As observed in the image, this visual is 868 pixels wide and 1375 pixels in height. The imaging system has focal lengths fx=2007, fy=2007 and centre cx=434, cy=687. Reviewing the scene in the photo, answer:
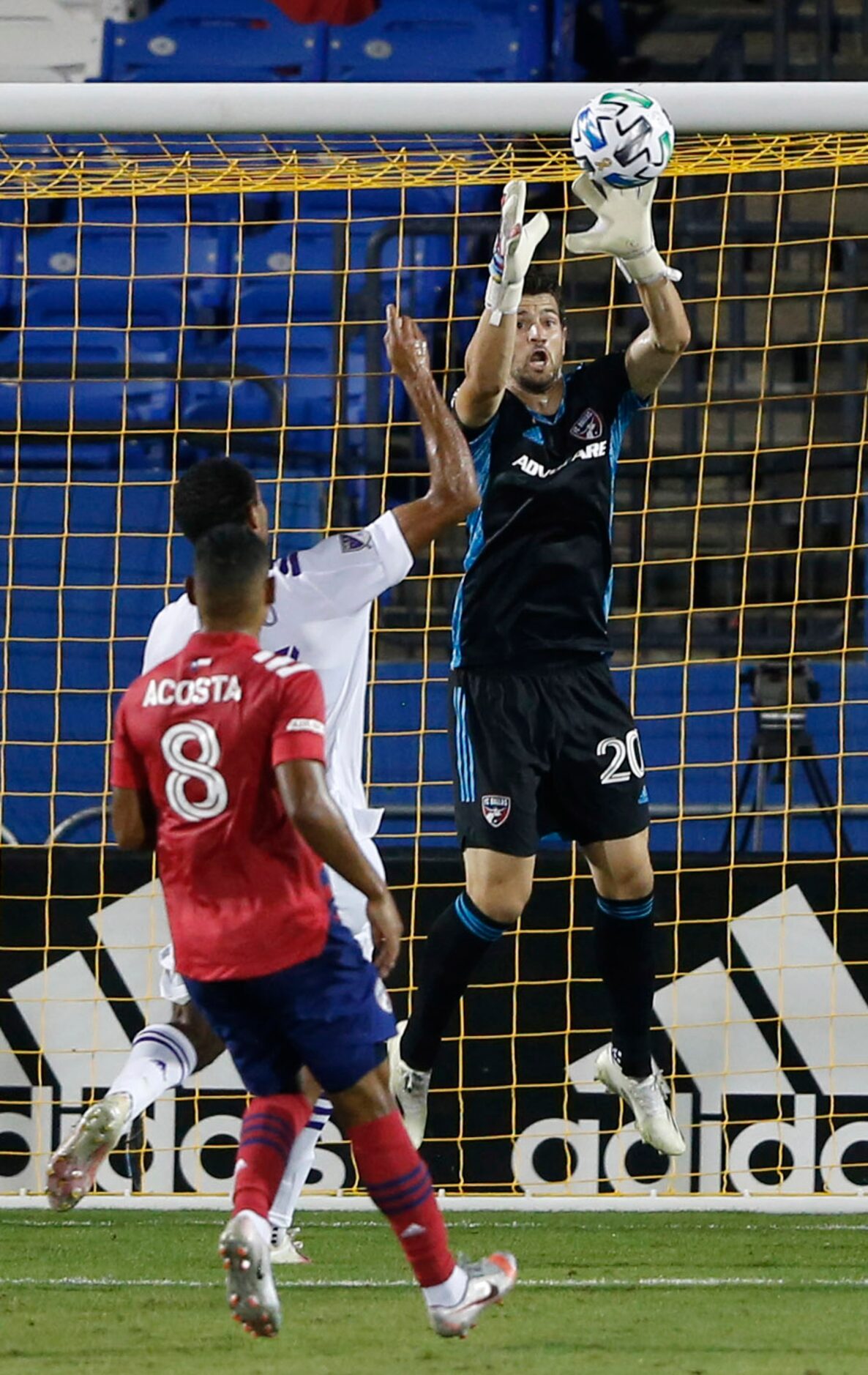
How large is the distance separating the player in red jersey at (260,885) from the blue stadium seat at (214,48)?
662cm

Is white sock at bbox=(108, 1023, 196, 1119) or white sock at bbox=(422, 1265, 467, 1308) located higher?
white sock at bbox=(108, 1023, 196, 1119)

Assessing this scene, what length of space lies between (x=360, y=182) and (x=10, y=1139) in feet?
11.1

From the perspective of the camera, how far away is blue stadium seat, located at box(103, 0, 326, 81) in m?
9.98

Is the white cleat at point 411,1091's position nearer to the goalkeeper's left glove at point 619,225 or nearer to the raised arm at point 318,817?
the raised arm at point 318,817

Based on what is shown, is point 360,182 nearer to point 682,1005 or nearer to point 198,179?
point 198,179

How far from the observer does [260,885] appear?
390 centimetres

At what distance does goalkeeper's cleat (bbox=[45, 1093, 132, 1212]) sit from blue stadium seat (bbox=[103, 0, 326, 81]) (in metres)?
6.67

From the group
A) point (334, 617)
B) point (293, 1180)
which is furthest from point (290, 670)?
point (293, 1180)

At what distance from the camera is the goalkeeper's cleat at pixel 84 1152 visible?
14.5 feet

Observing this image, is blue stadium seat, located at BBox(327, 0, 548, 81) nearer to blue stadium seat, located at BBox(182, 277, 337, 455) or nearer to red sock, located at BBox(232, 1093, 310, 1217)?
blue stadium seat, located at BBox(182, 277, 337, 455)

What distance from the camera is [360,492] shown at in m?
8.34

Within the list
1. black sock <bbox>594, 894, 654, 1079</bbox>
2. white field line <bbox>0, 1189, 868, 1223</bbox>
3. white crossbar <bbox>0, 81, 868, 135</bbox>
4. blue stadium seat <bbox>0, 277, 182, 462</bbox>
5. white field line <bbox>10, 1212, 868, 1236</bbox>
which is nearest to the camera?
black sock <bbox>594, 894, 654, 1079</bbox>

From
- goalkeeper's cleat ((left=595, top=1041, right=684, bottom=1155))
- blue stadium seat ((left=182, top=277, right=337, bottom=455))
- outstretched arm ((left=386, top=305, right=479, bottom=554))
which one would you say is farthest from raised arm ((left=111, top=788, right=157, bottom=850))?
blue stadium seat ((left=182, top=277, right=337, bottom=455))

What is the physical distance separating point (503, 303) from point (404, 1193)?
7.69 feet
